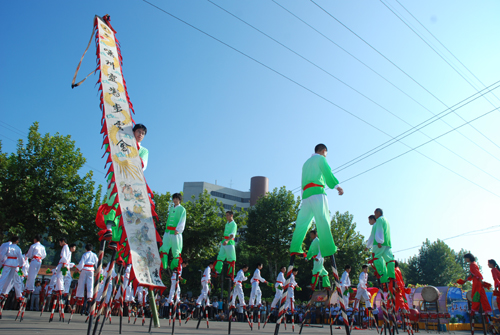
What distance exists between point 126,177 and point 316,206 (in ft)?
9.36

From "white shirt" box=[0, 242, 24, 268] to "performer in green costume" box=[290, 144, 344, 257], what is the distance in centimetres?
986

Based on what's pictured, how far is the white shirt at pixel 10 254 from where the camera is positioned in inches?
408

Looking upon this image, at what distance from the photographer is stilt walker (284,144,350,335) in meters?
5.04

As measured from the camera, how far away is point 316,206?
5172 mm

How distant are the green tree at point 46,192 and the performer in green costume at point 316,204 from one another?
2207cm

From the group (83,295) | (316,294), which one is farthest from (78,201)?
(316,294)

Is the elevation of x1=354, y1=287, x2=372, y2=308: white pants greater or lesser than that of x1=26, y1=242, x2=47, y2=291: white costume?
lesser

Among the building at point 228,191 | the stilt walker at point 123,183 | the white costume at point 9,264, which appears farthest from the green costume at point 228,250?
the building at point 228,191

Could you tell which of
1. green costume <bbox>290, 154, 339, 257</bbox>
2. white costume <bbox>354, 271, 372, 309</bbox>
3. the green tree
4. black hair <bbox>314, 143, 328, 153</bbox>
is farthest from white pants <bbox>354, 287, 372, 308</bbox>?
the green tree

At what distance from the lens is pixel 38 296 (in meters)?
20.5

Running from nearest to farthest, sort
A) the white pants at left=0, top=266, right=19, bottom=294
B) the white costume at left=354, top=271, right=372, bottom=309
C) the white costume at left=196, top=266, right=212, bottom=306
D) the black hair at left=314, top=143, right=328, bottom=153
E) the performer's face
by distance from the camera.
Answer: the performer's face < the black hair at left=314, top=143, right=328, bottom=153 < the white pants at left=0, top=266, right=19, bottom=294 < the white costume at left=196, top=266, right=212, bottom=306 < the white costume at left=354, top=271, right=372, bottom=309

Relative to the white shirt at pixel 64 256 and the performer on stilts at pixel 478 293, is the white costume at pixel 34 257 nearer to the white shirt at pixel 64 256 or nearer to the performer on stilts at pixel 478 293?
the white shirt at pixel 64 256

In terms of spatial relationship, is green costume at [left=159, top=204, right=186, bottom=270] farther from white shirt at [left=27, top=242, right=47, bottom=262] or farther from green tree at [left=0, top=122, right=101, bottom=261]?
green tree at [left=0, top=122, right=101, bottom=261]

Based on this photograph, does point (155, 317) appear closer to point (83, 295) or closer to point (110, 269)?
point (110, 269)
